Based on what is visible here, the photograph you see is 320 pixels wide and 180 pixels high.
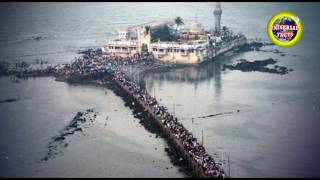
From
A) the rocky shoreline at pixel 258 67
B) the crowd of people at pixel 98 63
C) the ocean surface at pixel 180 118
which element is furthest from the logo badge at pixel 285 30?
the crowd of people at pixel 98 63

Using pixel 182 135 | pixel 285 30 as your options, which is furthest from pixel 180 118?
pixel 285 30

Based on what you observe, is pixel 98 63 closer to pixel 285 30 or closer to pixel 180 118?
pixel 180 118

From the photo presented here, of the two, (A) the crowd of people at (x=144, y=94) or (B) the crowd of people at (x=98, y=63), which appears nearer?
(A) the crowd of people at (x=144, y=94)

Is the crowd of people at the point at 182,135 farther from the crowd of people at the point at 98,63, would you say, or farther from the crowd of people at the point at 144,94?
the crowd of people at the point at 98,63

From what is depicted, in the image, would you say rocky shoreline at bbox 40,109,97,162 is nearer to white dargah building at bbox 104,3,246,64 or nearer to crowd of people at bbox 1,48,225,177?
crowd of people at bbox 1,48,225,177

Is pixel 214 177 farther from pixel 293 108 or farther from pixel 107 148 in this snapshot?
pixel 293 108
